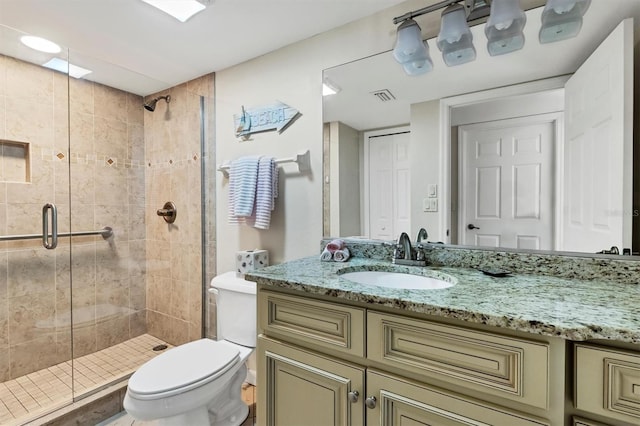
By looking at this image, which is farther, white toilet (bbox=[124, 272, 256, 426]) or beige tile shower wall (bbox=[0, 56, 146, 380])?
beige tile shower wall (bbox=[0, 56, 146, 380])

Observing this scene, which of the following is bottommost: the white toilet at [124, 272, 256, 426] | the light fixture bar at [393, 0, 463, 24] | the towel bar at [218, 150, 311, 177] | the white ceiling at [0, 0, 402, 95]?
the white toilet at [124, 272, 256, 426]

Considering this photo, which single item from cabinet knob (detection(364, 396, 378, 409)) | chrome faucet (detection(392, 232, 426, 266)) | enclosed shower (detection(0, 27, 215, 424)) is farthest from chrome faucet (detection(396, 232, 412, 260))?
enclosed shower (detection(0, 27, 215, 424))

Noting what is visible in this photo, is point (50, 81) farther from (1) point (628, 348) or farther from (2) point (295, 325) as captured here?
(1) point (628, 348)

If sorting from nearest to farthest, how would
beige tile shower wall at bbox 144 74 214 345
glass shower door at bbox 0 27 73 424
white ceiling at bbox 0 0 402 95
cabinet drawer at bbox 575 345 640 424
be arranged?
cabinet drawer at bbox 575 345 640 424 < white ceiling at bbox 0 0 402 95 < glass shower door at bbox 0 27 73 424 < beige tile shower wall at bbox 144 74 214 345

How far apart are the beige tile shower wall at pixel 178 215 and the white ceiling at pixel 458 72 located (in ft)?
3.73

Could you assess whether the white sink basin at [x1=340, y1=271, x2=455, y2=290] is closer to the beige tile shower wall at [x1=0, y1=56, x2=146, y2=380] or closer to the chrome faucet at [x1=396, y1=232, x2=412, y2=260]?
the chrome faucet at [x1=396, y1=232, x2=412, y2=260]

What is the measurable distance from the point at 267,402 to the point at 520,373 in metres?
0.84

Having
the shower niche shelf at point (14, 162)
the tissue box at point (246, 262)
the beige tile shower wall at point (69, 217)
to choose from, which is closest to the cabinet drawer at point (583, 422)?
the tissue box at point (246, 262)

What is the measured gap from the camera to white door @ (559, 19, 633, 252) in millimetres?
1042

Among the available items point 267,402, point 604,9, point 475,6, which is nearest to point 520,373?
point 267,402

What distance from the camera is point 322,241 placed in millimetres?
1698

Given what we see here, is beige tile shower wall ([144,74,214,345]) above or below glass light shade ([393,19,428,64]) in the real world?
below

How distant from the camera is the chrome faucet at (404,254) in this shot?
4.42 feet

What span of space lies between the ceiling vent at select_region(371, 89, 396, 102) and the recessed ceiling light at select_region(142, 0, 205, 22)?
0.93 metres
